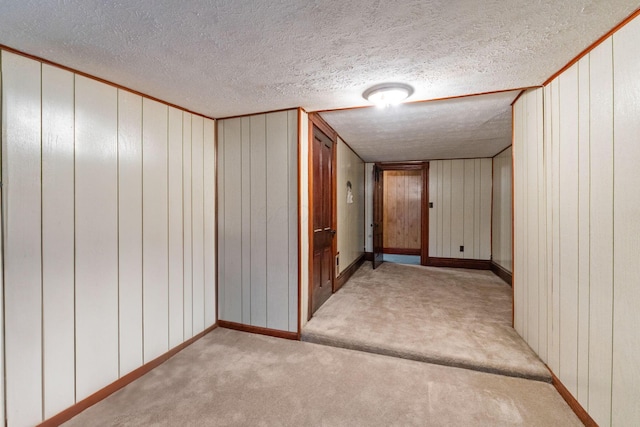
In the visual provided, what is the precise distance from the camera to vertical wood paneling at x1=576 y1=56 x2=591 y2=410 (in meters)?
1.61

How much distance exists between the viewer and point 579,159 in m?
1.69

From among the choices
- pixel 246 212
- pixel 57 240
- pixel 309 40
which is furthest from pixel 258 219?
pixel 309 40

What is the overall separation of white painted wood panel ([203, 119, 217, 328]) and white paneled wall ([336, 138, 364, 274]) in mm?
1747

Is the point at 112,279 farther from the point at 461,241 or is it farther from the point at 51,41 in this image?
the point at 461,241

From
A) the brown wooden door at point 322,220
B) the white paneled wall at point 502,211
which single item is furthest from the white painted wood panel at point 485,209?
the brown wooden door at point 322,220

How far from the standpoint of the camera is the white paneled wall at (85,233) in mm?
1564

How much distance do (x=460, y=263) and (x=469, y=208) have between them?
3.70 feet

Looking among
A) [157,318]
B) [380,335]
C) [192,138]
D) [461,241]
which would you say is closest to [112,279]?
[157,318]

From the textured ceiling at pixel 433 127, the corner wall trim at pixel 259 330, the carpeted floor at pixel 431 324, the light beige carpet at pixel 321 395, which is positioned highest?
the textured ceiling at pixel 433 127

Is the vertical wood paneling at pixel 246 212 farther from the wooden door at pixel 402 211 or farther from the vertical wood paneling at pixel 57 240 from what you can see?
the wooden door at pixel 402 211

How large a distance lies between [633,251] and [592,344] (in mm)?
625

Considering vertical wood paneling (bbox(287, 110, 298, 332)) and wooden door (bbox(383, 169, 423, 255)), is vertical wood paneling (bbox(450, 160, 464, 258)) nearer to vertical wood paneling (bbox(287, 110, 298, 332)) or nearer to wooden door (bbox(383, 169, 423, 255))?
wooden door (bbox(383, 169, 423, 255))

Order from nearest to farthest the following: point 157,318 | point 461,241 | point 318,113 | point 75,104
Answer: point 75,104 < point 157,318 < point 318,113 < point 461,241

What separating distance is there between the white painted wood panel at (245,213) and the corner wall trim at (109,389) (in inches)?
24.5
